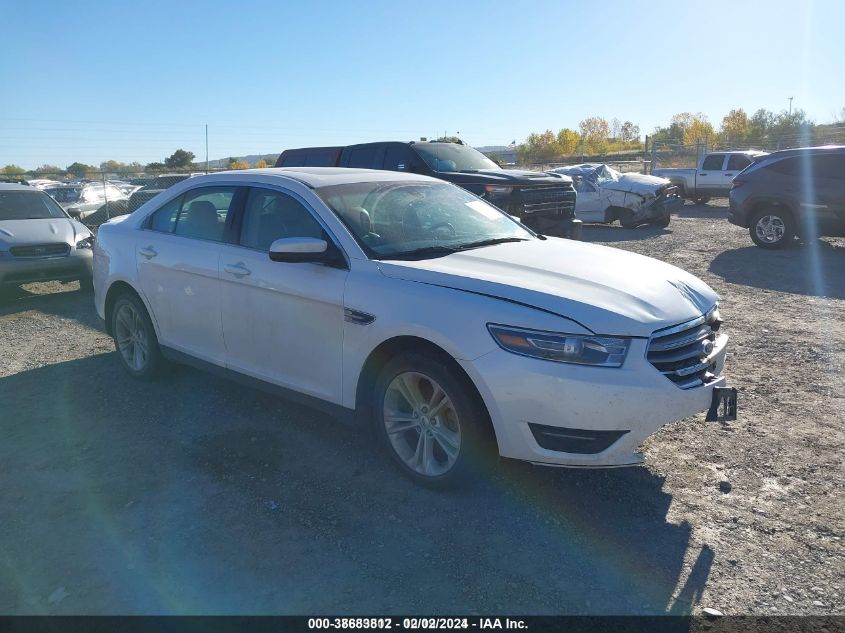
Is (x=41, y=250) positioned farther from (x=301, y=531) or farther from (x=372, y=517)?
(x=372, y=517)

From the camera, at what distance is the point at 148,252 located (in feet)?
17.7

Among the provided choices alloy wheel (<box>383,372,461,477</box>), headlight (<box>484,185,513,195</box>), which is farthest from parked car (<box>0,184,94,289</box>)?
alloy wheel (<box>383,372,461,477</box>)

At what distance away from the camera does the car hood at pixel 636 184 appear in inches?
663

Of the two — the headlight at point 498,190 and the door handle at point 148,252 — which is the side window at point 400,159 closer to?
the headlight at point 498,190

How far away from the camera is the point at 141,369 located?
225 inches

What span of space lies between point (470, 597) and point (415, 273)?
1.68m

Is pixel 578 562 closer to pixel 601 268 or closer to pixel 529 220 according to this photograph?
pixel 601 268

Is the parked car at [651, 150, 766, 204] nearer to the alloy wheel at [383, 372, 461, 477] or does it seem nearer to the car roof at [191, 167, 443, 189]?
the car roof at [191, 167, 443, 189]

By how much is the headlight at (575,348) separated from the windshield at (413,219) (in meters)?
1.09

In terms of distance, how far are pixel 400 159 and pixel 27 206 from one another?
18.9ft

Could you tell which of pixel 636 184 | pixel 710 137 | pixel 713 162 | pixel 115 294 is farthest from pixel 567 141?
pixel 115 294

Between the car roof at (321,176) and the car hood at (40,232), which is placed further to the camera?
the car hood at (40,232)

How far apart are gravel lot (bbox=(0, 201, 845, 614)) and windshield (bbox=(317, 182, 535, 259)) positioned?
1.33 metres

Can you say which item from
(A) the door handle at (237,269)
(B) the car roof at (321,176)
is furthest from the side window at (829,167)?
(A) the door handle at (237,269)
